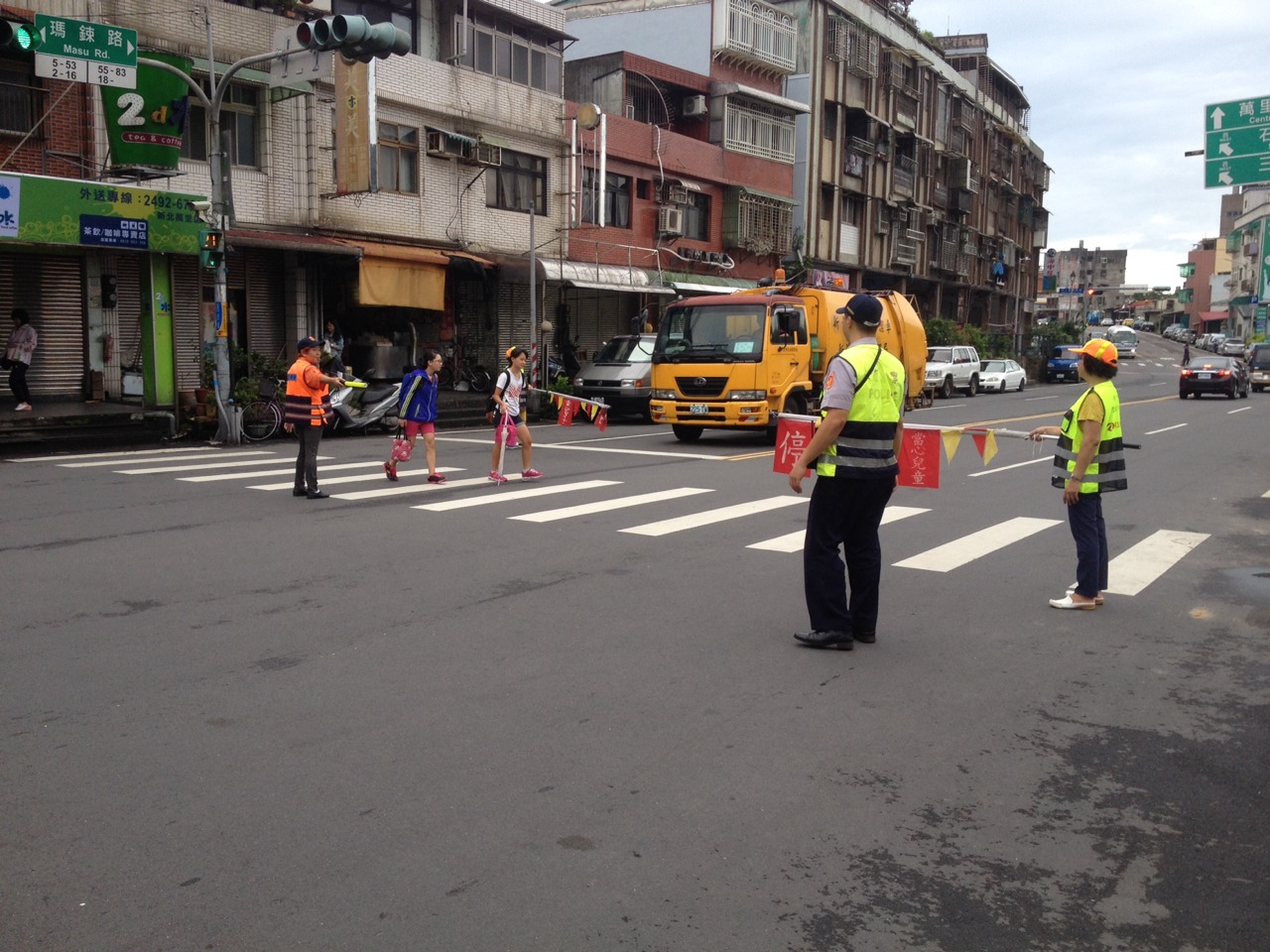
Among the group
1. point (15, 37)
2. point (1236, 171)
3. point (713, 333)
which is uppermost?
point (1236, 171)

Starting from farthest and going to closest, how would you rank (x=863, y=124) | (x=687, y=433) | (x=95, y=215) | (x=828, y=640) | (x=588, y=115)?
1. (x=863, y=124)
2. (x=588, y=115)
3. (x=687, y=433)
4. (x=95, y=215)
5. (x=828, y=640)

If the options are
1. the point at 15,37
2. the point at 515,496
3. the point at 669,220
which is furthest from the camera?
the point at 669,220

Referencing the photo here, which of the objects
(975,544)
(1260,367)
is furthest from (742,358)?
(1260,367)

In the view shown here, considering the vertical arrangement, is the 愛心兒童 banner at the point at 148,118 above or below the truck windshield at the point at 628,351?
above

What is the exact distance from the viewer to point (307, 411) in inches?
485

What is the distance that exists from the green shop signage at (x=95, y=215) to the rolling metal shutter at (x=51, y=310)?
6.53 ft

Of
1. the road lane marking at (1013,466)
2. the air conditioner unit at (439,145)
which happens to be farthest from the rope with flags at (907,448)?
the air conditioner unit at (439,145)

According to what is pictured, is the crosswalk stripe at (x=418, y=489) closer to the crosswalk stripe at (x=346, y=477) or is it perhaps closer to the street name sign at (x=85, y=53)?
the crosswalk stripe at (x=346, y=477)

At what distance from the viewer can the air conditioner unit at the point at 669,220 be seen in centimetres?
3297

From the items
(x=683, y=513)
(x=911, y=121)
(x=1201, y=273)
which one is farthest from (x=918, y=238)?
(x=1201, y=273)

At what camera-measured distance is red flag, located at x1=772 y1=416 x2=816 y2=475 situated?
7121 mm

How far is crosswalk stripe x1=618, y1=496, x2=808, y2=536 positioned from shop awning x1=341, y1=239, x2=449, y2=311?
13.1 meters

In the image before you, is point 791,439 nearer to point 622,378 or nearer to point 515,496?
point 515,496

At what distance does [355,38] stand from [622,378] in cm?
1243
